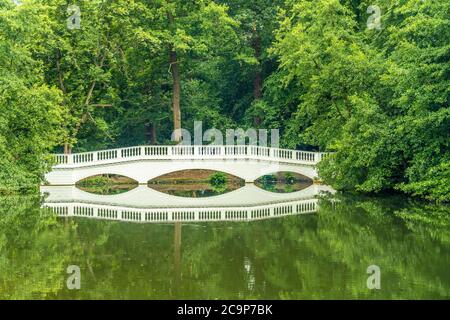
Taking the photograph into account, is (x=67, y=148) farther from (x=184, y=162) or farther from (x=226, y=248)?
(x=226, y=248)

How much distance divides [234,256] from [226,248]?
1.06m

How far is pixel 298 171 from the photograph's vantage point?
1339 inches

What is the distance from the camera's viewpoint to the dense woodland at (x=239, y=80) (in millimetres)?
24547

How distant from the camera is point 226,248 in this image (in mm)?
15805

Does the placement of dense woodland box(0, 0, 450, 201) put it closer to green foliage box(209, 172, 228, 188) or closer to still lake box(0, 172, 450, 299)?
still lake box(0, 172, 450, 299)

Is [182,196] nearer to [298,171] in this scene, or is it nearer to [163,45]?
[298,171]

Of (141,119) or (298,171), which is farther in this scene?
(141,119)

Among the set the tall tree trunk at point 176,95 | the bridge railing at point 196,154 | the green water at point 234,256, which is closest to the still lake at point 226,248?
the green water at point 234,256

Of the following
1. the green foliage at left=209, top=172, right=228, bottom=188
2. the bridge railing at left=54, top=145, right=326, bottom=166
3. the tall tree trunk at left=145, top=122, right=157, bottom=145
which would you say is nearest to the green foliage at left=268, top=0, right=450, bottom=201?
the bridge railing at left=54, top=145, right=326, bottom=166

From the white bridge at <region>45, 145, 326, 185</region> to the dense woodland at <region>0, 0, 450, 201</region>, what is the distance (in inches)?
46.4

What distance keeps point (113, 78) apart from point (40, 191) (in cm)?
850

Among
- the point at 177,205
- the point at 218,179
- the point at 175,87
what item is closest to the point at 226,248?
the point at 177,205

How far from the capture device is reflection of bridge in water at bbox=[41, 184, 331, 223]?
21972mm
